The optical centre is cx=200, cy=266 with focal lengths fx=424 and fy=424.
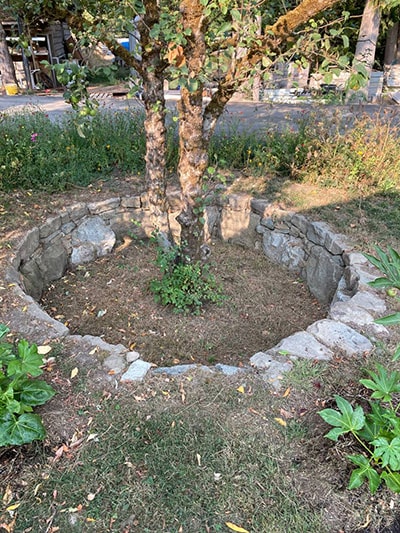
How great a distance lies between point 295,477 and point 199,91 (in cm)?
209

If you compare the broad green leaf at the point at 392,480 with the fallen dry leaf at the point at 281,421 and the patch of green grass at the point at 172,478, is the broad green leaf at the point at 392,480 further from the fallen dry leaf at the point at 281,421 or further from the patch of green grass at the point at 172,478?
the fallen dry leaf at the point at 281,421

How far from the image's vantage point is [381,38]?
1387 cm

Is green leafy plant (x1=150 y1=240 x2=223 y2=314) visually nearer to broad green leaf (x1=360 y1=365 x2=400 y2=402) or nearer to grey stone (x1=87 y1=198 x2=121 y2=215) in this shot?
grey stone (x1=87 y1=198 x2=121 y2=215)

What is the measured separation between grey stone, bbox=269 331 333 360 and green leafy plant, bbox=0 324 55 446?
1213 mm

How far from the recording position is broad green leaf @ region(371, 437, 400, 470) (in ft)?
5.18

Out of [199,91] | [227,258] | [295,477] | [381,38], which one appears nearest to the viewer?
[295,477]

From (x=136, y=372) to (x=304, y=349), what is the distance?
927 millimetres

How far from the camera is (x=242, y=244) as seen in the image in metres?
4.35

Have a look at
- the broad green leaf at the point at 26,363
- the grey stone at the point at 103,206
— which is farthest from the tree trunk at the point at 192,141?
the broad green leaf at the point at 26,363

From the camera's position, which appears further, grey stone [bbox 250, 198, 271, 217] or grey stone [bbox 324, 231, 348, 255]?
grey stone [bbox 250, 198, 271, 217]

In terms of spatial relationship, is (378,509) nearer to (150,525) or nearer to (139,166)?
(150,525)

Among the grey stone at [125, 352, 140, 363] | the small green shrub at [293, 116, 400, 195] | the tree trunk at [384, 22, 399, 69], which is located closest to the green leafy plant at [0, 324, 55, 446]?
the grey stone at [125, 352, 140, 363]

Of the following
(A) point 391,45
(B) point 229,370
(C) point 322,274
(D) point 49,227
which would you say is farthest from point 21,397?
(A) point 391,45

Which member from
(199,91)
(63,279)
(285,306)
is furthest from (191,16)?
(63,279)
